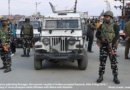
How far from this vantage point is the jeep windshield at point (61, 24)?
8.45 metres

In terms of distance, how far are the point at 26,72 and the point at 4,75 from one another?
75 cm

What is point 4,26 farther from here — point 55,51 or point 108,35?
point 108,35

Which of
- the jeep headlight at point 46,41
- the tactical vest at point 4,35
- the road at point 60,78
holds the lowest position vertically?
the road at point 60,78

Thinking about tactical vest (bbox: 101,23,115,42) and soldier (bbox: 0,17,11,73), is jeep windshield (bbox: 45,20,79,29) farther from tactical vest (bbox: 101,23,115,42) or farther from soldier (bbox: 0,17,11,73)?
tactical vest (bbox: 101,23,115,42)

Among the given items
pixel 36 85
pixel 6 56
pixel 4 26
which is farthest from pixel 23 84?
pixel 4 26

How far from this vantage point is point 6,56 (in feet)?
24.5

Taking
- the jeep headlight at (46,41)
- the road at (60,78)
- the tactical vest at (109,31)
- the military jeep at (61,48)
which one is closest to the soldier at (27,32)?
the road at (60,78)

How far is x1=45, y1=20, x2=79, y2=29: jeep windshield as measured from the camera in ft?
27.7

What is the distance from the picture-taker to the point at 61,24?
335 inches

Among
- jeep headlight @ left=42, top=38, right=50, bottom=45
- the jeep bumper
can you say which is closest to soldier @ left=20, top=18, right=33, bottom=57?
jeep headlight @ left=42, top=38, right=50, bottom=45

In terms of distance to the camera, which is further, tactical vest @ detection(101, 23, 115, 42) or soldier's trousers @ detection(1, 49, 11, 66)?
soldier's trousers @ detection(1, 49, 11, 66)

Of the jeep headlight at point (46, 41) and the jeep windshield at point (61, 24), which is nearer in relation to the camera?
the jeep headlight at point (46, 41)

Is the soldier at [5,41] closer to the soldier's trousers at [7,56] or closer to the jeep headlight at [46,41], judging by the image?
the soldier's trousers at [7,56]

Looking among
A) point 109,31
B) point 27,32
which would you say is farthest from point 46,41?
point 27,32
